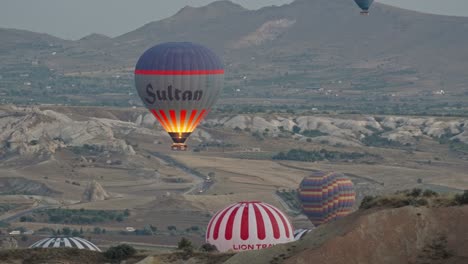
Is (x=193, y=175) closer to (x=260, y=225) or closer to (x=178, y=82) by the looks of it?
(x=178, y=82)

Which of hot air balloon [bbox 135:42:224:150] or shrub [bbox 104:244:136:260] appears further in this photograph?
hot air balloon [bbox 135:42:224:150]

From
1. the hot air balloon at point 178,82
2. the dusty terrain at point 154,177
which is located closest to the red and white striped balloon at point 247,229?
the hot air balloon at point 178,82

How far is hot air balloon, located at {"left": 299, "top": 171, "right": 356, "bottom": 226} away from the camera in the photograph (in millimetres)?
108875

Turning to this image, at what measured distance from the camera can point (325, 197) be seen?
11038 centimetres

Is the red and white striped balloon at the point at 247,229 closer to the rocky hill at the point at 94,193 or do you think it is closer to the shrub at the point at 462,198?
the shrub at the point at 462,198

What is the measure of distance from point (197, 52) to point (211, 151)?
110788mm

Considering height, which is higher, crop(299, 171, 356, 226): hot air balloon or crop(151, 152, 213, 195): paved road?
crop(299, 171, 356, 226): hot air balloon

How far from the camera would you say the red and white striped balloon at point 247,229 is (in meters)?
58.5

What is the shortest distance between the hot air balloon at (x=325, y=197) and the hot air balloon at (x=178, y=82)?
69.5ft

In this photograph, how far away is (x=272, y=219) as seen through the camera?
60.1 meters

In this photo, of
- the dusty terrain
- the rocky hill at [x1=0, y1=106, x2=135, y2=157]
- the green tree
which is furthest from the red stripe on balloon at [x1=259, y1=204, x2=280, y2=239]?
the rocky hill at [x1=0, y1=106, x2=135, y2=157]

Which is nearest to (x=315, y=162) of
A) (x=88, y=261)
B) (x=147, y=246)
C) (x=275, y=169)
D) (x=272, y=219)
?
(x=275, y=169)

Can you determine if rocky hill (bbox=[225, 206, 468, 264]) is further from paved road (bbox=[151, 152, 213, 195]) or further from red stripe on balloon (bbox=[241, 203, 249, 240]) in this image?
paved road (bbox=[151, 152, 213, 195])

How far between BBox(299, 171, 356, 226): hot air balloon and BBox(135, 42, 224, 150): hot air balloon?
21.2 metres
